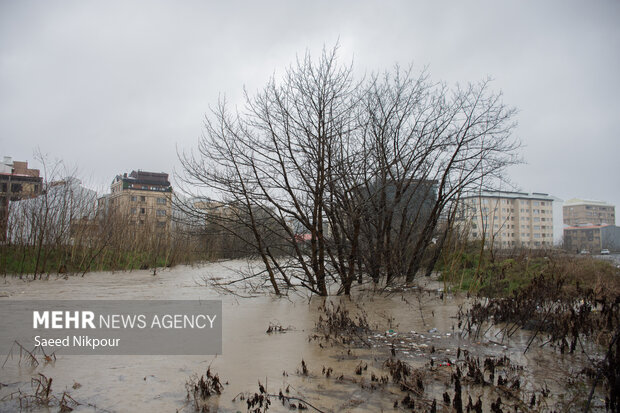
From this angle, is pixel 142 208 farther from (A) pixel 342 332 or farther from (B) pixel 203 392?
(B) pixel 203 392

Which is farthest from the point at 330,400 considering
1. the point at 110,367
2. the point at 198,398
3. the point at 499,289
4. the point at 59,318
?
the point at 499,289

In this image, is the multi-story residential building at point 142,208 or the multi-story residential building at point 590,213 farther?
the multi-story residential building at point 590,213

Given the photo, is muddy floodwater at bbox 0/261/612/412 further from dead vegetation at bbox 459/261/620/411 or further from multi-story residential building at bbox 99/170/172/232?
multi-story residential building at bbox 99/170/172/232

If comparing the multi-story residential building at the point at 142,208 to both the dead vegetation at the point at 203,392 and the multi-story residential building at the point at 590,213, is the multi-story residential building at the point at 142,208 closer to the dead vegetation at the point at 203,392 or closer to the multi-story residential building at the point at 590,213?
the dead vegetation at the point at 203,392

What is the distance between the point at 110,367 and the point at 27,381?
2.20 feet

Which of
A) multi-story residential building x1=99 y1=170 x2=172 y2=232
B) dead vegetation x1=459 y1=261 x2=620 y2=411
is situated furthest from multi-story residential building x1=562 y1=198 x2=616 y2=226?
dead vegetation x1=459 y1=261 x2=620 y2=411

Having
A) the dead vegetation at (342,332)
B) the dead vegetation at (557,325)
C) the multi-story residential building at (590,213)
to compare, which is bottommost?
the dead vegetation at (342,332)

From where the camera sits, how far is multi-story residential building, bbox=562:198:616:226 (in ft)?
388

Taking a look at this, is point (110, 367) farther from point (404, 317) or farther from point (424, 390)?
point (404, 317)

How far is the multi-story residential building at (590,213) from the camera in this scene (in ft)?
388

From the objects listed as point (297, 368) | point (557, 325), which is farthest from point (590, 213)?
point (297, 368)

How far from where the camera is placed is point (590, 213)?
11862cm

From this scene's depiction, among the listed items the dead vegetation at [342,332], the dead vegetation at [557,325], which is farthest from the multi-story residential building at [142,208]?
the dead vegetation at [557,325]

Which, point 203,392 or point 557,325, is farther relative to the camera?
point 557,325
